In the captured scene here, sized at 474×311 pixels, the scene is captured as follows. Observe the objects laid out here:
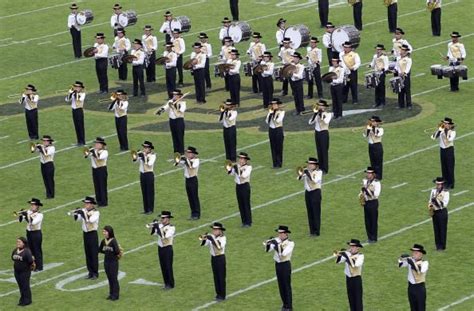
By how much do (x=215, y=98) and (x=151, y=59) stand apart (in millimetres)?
2598

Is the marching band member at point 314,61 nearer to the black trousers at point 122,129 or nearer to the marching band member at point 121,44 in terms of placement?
the marching band member at point 121,44

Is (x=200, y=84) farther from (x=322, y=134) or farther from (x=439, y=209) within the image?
(x=439, y=209)

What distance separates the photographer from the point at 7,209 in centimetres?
3762

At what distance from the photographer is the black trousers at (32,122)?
139ft

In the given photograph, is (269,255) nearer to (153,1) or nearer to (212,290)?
(212,290)

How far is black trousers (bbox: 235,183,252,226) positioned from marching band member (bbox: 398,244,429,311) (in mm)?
6232

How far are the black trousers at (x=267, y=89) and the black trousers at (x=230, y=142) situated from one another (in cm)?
391

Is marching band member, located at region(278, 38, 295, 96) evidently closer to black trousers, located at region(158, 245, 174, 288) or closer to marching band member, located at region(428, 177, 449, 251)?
marching band member, located at region(428, 177, 449, 251)

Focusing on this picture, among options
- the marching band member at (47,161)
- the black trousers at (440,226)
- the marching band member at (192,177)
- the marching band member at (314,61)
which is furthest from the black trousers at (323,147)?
the black trousers at (440,226)

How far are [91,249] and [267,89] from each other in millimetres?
11784

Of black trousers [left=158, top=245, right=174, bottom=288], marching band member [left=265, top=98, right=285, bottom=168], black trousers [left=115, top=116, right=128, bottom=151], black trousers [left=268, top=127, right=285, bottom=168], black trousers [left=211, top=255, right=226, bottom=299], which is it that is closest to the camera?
black trousers [left=211, top=255, right=226, bottom=299]

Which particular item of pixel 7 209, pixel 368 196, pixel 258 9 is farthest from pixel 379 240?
pixel 258 9

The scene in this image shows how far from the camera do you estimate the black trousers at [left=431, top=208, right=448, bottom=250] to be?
109 feet

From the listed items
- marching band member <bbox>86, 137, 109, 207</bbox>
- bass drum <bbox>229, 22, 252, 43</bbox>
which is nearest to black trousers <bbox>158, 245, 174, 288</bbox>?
marching band member <bbox>86, 137, 109, 207</bbox>
